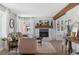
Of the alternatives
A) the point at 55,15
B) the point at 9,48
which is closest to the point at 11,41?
the point at 9,48

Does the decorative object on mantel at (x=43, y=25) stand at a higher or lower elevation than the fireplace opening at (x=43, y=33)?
higher

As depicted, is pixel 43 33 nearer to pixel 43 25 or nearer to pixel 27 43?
pixel 43 25

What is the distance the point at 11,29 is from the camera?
322 centimetres

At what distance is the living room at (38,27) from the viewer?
3039mm

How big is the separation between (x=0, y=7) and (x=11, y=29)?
19.8 inches

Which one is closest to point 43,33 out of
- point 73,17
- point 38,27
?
point 38,27

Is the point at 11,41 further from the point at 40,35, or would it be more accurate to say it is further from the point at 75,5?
the point at 75,5

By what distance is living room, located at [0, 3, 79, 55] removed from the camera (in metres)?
3.04

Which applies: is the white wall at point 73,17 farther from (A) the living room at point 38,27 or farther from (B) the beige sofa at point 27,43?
(B) the beige sofa at point 27,43

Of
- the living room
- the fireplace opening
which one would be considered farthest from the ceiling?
the fireplace opening

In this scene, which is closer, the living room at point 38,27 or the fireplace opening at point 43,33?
the living room at point 38,27

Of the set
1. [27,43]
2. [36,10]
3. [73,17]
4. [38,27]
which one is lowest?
[27,43]

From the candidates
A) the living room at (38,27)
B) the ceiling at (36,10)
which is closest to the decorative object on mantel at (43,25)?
the living room at (38,27)

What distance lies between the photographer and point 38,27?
10.9 ft
